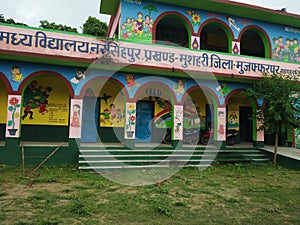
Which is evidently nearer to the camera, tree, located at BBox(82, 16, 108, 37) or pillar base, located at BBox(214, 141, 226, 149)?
pillar base, located at BBox(214, 141, 226, 149)

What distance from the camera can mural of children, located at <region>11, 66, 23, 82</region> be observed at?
323 inches

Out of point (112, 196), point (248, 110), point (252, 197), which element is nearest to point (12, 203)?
point (112, 196)

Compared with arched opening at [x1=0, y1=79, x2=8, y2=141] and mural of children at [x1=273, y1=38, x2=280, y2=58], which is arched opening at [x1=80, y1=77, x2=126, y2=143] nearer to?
arched opening at [x1=0, y1=79, x2=8, y2=141]

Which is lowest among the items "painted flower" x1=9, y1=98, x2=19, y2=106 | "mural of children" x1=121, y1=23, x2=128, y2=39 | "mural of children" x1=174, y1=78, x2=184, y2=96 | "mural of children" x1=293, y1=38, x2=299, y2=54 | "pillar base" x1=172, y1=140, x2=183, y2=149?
"pillar base" x1=172, y1=140, x2=183, y2=149

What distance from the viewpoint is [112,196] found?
524 cm

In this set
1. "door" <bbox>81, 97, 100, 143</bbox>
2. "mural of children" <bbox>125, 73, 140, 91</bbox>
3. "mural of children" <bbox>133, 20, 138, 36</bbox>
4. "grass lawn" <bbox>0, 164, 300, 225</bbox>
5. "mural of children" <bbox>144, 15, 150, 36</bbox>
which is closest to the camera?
"grass lawn" <bbox>0, 164, 300, 225</bbox>

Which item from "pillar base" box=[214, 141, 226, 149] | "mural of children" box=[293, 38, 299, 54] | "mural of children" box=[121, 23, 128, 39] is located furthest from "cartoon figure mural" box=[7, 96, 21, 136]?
"mural of children" box=[293, 38, 299, 54]

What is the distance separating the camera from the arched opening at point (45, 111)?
9898 millimetres

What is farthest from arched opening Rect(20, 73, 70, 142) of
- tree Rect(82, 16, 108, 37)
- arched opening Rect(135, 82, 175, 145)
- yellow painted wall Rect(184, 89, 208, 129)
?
tree Rect(82, 16, 108, 37)

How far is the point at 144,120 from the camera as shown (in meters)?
11.5

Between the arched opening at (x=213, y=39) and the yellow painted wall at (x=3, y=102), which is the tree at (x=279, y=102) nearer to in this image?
the arched opening at (x=213, y=39)

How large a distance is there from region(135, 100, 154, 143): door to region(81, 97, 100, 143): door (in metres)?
1.87

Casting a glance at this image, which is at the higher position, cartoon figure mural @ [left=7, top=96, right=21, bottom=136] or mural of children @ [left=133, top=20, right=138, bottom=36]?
mural of children @ [left=133, top=20, right=138, bottom=36]

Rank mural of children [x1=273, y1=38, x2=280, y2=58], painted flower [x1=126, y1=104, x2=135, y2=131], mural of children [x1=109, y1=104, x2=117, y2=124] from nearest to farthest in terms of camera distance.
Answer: painted flower [x1=126, y1=104, x2=135, y2=131] < mural of children [x1=109, y1=104, x2=117, y2=124] < mural of children [x1=273, y1=38, x2=280, y2=58]
